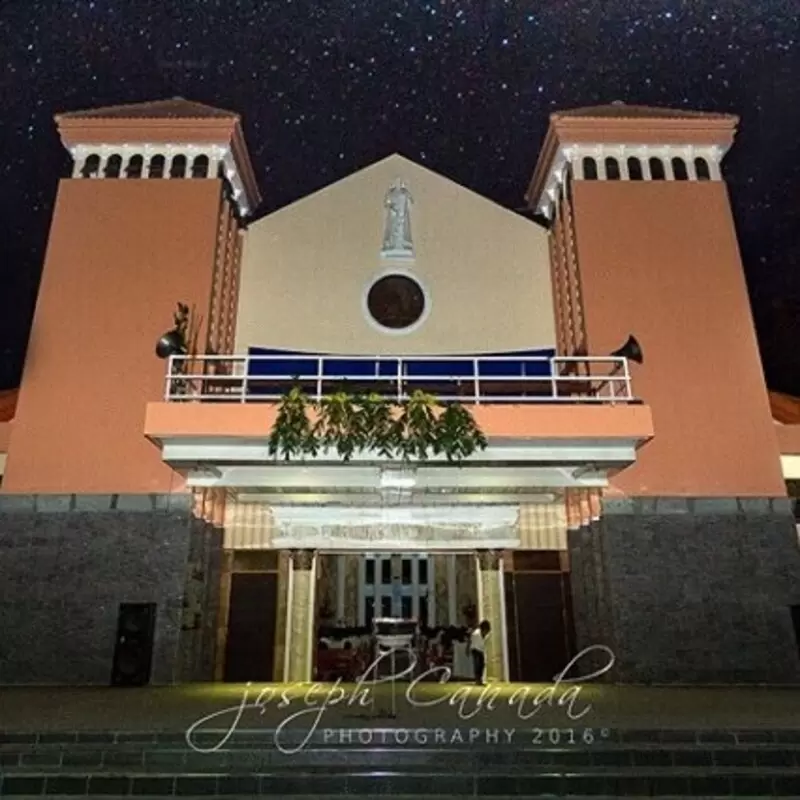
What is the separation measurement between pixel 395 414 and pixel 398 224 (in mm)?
5331

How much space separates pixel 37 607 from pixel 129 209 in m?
6.44

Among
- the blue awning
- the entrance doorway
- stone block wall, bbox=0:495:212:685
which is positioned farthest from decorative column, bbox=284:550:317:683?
the blue awning

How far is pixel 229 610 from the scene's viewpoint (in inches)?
475

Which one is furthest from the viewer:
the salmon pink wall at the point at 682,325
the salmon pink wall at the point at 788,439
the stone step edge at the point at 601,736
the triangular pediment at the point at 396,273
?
the triangular pediment at the point at 396,273

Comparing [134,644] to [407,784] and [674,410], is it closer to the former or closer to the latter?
[407,784]

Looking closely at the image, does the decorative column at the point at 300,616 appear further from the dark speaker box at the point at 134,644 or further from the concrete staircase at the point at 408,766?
the concrete staircase at the point at 408,766

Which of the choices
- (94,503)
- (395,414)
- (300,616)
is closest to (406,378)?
(395,414)

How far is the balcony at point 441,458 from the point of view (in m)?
9.82

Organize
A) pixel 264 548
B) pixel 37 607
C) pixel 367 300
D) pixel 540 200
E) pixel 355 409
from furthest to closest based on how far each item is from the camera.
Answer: pixel 540 200 → pixel 367 300 → pixel 264 548 → pixel 37 607 → pixel 355 409

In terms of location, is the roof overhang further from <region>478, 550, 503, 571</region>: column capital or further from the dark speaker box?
<region>478, 550, 503, 571</region>: column capital

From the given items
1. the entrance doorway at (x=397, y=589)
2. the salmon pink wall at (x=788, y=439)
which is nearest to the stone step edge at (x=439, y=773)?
the salmon pink wall at (x=788, y=439)

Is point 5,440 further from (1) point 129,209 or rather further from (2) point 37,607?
(1) point 129,209

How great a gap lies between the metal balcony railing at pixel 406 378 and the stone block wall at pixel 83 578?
1.93m

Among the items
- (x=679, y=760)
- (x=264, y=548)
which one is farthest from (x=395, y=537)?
(x=679, y=760)
